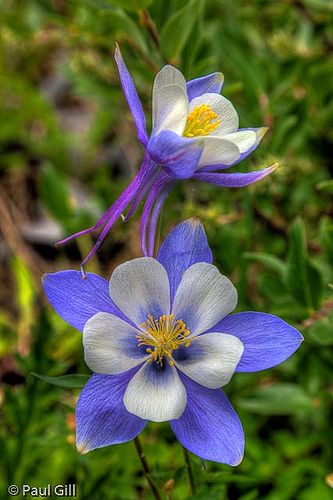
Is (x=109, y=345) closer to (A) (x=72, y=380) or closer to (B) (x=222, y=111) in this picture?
(A) (x=72, y=380)

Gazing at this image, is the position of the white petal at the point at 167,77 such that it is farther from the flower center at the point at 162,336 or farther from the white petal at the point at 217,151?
the flower center at the point at 162,336

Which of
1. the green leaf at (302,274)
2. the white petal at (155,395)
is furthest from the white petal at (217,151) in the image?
the green leaf at (302,274)

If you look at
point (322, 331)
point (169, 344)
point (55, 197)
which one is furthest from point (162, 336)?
point (55, 197)

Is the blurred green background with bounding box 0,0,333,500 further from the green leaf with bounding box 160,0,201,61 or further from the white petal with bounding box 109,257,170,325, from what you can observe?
the white petal with bounding box 109,257,170,325

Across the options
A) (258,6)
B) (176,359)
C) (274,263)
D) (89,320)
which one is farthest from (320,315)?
(258,6)

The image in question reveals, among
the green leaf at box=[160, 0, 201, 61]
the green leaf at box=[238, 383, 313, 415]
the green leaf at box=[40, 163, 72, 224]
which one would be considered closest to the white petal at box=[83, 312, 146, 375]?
the green leaf at box=[160, 0, 201, 61]

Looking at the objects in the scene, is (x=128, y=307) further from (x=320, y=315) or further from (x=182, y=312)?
(x=320, y=315)
